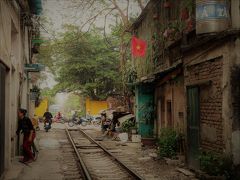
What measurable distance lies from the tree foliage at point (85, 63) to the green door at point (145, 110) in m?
23.2

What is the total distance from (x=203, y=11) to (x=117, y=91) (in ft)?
122

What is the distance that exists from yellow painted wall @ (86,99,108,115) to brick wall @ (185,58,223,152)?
1438 inches

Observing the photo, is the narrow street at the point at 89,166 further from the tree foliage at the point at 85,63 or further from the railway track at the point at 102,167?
the tree foliage at the point at 85,63

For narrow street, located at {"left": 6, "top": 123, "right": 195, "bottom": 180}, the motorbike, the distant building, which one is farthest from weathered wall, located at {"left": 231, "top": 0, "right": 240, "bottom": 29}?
the motorbike

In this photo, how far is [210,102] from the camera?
10742 millimetres

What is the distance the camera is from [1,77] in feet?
33.7

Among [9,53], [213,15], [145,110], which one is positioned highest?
[213,15]

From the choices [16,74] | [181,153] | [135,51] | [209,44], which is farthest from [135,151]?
[209,44]

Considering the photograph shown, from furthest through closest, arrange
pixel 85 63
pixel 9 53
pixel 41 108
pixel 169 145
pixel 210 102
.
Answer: pixel 41 108
pixel 85 63
pixel 169 145
pixel 9 53
pixel 210 102

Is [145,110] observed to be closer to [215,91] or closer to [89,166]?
[89,166]

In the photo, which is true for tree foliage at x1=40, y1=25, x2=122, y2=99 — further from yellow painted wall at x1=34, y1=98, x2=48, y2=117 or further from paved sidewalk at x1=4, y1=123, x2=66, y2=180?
paved sidewalk at x1=4, y1=123, x2=66, y2=180

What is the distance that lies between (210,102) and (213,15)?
232 cm

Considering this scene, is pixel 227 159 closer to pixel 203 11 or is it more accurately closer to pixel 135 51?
pixel 203 11

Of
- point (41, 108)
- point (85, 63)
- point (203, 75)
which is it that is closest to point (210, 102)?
point (203, 75)
